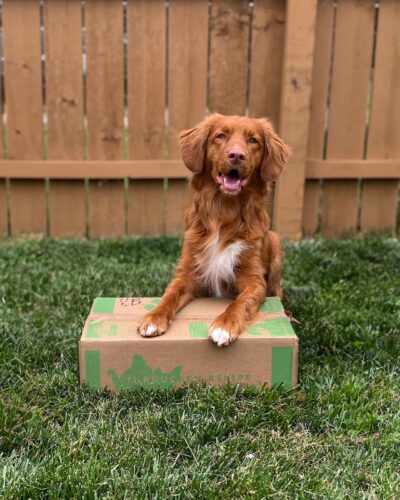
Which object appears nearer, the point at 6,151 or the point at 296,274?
the point at 296,274

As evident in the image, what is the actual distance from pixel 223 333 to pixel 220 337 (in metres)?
0.02

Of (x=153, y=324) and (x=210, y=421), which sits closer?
(x=210, y=421)

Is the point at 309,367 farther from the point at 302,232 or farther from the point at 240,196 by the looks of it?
the point at 302,232

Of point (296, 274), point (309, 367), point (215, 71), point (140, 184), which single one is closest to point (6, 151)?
point (140, 184)

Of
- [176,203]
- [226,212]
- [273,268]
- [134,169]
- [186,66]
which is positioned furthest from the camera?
[176,203]

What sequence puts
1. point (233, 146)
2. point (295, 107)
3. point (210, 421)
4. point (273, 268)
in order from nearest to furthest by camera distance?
point (210, 421), point (233, 146), point (273, 268), point (295, 107)

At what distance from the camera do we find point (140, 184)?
499 centimetres

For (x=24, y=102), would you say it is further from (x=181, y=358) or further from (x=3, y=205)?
(x=181, y=358)

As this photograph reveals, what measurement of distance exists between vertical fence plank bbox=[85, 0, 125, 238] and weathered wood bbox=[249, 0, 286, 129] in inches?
42.5

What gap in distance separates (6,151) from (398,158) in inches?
130

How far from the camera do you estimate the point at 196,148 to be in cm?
304

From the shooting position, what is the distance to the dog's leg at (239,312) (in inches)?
99.0

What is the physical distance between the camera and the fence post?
4527 millimetres

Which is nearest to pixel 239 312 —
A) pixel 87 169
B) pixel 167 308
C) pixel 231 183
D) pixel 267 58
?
pixel 167 308
